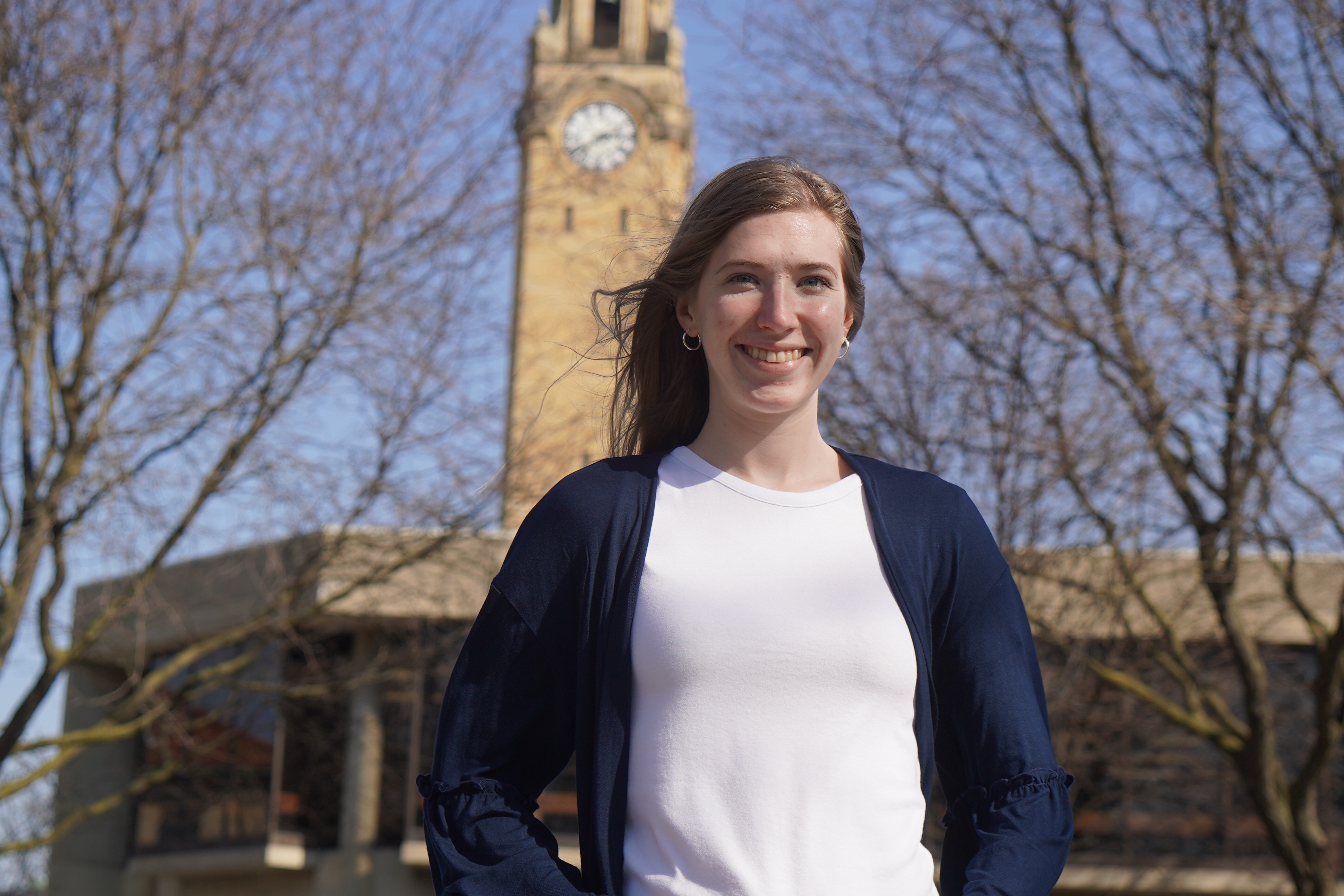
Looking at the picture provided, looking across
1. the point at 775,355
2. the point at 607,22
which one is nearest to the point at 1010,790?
the point at 775,355

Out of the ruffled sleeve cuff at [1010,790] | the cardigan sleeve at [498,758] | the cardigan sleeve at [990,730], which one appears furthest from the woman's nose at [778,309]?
the ruffled sleeve cuff at [1010,790]

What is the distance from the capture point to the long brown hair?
2068 mm

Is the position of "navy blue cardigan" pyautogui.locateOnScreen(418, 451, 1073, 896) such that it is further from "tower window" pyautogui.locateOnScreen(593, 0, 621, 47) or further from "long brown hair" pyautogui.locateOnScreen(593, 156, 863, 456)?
"tower window" pyautogui.locateOnScreen(593, 0, 621, 47)

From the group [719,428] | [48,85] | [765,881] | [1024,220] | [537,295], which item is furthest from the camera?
[537,295]

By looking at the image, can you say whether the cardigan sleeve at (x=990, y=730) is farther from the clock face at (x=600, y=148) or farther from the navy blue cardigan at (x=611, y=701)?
the clock face at (x=600, y=148)

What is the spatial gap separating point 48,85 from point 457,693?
318 inches

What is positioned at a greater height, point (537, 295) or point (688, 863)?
point (537, 295)

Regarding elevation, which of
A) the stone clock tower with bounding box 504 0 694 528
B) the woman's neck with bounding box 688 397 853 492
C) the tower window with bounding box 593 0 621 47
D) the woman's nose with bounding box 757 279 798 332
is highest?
the tower window with bounding box 593 0 621 47

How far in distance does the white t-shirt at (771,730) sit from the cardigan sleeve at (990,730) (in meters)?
0.08

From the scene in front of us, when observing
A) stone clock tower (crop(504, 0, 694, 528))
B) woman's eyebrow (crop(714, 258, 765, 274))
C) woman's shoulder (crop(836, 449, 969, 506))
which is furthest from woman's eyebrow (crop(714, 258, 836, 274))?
stone clock tower (crop(504, 0, 694, 528))

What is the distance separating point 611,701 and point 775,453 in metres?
0.43

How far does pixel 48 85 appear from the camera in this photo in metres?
8.80

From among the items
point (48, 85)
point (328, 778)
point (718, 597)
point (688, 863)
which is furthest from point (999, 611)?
point (328, 778)

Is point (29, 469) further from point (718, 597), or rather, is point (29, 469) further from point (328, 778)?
point (328, 778)
